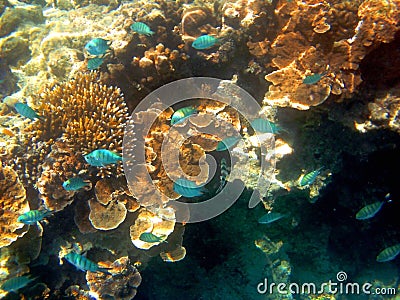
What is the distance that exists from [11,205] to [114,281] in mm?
1732

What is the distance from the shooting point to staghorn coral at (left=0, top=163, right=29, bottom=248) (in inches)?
142

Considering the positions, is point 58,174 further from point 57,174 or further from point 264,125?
point 264,125

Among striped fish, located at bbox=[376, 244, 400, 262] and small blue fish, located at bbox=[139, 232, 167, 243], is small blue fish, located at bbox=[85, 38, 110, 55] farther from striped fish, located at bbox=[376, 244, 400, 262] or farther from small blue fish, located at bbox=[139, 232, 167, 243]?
striped fish, located at bbox=[376, 244, 400, 262]

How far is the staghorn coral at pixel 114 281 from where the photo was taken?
3955mm

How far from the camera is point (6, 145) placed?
423 centimetres

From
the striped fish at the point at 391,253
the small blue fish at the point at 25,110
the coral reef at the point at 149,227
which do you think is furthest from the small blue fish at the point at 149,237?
the striped fish at the point at 391,253

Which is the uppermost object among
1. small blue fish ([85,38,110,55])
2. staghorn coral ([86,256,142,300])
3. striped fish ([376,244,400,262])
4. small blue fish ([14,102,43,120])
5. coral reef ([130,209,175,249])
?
small blue fish ([85,38,110,55])

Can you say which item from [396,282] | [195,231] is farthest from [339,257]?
[195,231]

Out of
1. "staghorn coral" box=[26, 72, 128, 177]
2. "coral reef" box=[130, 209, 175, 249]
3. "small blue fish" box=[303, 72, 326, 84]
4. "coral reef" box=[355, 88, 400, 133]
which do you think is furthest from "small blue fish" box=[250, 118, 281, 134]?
"staghorn coral" box=[26, 72, 128, 177]

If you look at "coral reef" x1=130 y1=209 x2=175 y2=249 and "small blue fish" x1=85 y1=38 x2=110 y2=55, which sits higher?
"small blue fish" x1=85 y1=38 x2=110 y2=55

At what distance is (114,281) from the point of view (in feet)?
13.0

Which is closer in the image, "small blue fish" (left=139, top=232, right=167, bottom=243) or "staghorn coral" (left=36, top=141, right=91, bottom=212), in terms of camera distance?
"small blue fish" (left=139, top=232, right=167, bottom=243)

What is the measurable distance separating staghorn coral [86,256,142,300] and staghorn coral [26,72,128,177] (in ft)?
4.32

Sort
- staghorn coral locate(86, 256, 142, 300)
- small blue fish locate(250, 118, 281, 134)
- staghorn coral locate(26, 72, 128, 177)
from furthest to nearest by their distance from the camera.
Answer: staghorn coral locate(86, 256, 142, 300), staghorn coral locate(26, 72, 128, 177), small blue fish locate(250, 118, 281, 134)
